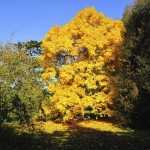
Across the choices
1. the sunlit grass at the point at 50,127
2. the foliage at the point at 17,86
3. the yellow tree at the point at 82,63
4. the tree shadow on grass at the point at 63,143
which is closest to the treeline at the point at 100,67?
the yellow tree at the point at 82,63

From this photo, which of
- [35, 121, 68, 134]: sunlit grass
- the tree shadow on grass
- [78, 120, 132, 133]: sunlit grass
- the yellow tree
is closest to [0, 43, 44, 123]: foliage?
the tree shadow on grass

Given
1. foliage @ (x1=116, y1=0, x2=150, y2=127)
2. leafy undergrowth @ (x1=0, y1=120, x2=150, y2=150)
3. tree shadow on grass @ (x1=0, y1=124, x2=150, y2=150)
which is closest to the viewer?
tree shadow on grass @ (x1=0, y1=124, x2=150, y2=150)

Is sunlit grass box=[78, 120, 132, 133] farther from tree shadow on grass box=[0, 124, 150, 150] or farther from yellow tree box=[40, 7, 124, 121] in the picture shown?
tree shadow on grass box=[0, 124, 150, 150]

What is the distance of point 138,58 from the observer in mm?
35406

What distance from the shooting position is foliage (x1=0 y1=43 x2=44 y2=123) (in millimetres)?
23828

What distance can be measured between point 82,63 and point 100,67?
2.40 m

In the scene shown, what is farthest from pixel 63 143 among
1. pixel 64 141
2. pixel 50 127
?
pixel 50 127

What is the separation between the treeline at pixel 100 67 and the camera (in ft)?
117

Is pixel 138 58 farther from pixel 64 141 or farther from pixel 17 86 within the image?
pixel 17 86

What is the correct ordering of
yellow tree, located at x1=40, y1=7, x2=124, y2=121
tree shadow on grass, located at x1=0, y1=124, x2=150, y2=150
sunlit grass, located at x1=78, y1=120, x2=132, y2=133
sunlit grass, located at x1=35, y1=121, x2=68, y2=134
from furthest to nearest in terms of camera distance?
yellow tree, located at x1=40, y1=7, x2=124, y2=121
sunlit grass, located at x1=78, y1=120, x2=132, y2=133
sunlit grass, located at x1=35, y1=121, x2=68, y2=134
tree shadow on grass, located at x1=0, y1=124, x2=150, y2=150

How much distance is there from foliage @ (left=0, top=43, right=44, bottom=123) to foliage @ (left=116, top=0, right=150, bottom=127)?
1217 centimetres

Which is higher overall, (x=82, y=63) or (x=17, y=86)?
(x=82, y=63)

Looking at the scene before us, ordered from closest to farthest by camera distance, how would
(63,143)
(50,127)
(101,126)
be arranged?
(63,143) → (50,127) → (101,126)

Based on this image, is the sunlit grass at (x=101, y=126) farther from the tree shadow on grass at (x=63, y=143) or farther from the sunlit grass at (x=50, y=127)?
the tree shadow on grass at (x=63, y=143)
